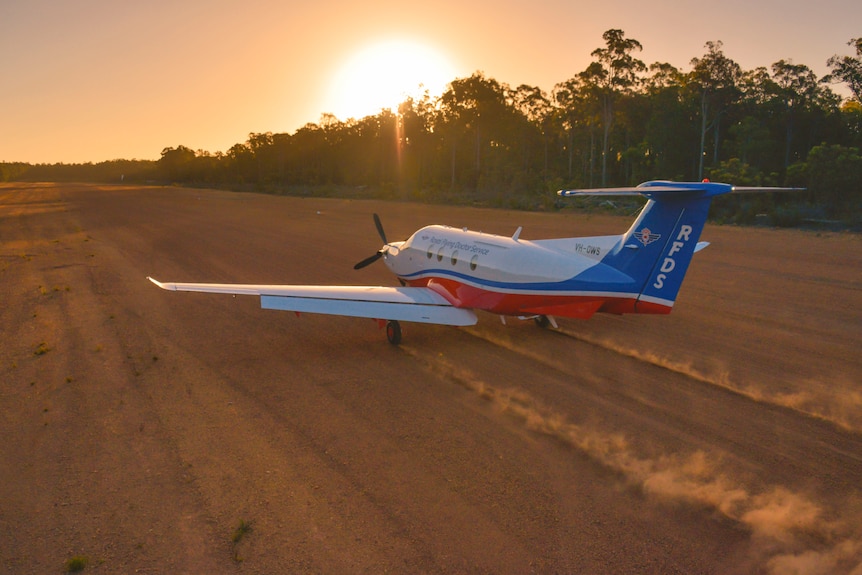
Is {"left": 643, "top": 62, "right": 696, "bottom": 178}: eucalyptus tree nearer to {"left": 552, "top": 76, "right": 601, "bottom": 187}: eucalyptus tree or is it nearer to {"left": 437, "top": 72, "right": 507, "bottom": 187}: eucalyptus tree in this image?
{"left": 552, "top": 76, "right": 601, "bottom": 187}: eucalyptus tree

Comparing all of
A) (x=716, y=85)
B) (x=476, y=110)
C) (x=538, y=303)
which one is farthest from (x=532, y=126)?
(x=538, y=303)

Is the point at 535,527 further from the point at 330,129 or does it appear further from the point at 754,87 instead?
the point at 330,129

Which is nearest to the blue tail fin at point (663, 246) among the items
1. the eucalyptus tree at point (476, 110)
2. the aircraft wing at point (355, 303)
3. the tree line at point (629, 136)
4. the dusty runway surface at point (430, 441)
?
the dusty runway surface at point (430, 441)

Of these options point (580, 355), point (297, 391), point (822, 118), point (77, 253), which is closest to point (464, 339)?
point (580, 355)

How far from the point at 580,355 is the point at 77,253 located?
25634 millimetres

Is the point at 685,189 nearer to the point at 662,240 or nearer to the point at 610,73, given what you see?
the point at 662,240

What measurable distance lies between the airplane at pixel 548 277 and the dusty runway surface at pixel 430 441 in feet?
3.17

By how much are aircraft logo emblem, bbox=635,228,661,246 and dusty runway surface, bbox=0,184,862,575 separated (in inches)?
99.8

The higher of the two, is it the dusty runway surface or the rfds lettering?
the rfds lettering

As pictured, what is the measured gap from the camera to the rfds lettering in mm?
11328

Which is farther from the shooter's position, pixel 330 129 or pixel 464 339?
pixel 330 129

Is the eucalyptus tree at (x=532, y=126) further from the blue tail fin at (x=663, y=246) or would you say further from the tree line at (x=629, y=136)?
the blue tail fin at (x=663, y=246)

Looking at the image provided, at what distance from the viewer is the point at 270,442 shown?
877 cm

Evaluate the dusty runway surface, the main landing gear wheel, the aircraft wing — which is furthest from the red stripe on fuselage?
the main landing gear wheel
